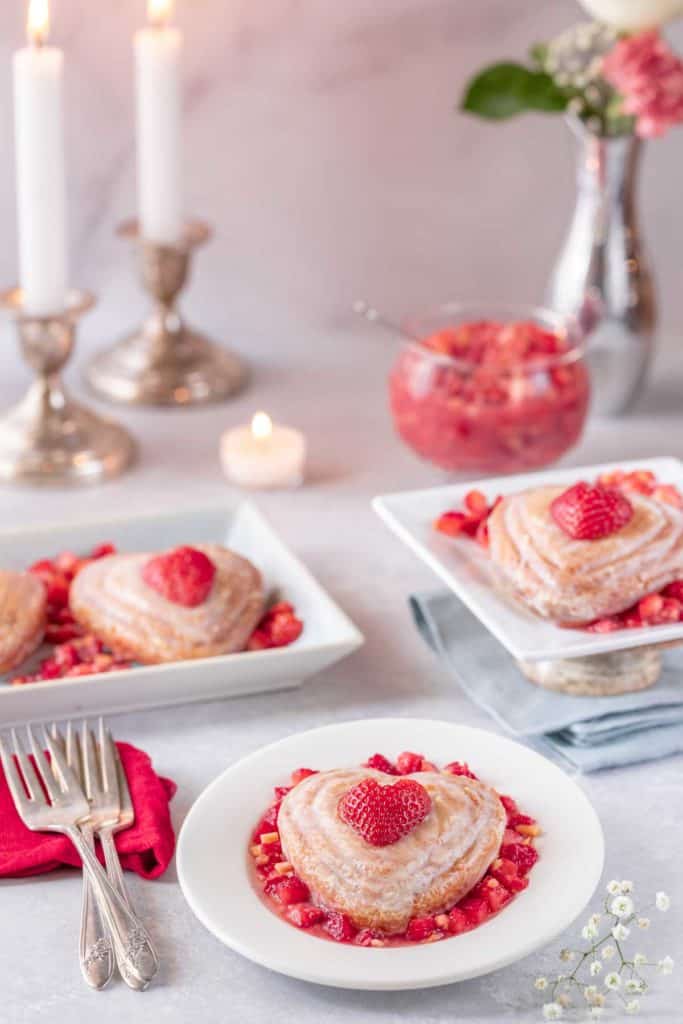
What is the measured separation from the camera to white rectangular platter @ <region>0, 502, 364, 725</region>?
1333mm

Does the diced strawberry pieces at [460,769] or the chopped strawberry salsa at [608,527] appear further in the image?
the chopped strawberry salsa at [608,527]

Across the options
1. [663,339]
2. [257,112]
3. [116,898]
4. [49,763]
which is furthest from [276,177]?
[116,898]

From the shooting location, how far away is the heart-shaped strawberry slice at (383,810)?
3.48 ft

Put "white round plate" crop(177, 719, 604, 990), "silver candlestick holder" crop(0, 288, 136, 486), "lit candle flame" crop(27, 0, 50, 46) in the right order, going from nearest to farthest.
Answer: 1. "white round plate" crop(177, 719, 604, 990)
2. "lit candle flame" crop(27, 0, 50, 46)
3. "silver candlestick holder" crop(0, 288, 136, 486)

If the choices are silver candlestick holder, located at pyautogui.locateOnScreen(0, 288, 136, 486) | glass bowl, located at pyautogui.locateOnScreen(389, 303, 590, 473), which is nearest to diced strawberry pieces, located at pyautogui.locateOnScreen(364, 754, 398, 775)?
glass bowl, located at pyautogui.locateOnScreen(389, 303, 590, 473)

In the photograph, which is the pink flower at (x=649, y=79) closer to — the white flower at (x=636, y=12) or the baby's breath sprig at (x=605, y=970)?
the white flower at (x=636, y=12)

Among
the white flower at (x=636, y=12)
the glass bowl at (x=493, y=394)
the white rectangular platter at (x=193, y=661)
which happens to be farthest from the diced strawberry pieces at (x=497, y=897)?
the white flower at (x=636, y=12)

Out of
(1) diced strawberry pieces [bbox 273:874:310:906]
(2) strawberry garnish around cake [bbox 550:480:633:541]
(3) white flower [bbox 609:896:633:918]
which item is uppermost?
(2) strawberry garnish around cake [bbox 550:480:633:541]

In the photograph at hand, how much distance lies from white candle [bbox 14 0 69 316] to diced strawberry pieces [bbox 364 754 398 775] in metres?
0.86

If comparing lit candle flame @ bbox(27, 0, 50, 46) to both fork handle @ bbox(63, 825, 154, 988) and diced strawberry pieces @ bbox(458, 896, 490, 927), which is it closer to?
fork handle @ bbox(63, 825, 154, 988)

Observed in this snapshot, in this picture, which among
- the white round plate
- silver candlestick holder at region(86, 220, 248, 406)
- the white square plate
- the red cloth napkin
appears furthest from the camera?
silver candlestick holder at region(86, 220, 248, 406)

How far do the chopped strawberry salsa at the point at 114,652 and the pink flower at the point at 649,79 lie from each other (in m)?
0.75

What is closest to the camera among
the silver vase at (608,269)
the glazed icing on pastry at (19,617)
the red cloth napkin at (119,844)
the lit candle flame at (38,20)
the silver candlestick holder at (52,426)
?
the red cloth napkin at (119,844)

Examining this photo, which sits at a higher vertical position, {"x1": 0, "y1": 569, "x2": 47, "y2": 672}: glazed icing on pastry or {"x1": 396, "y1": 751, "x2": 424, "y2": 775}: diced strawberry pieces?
{"x1": 396, "y1": 751, "x2": 424, "y2": 775}: diced strawberry pieces
